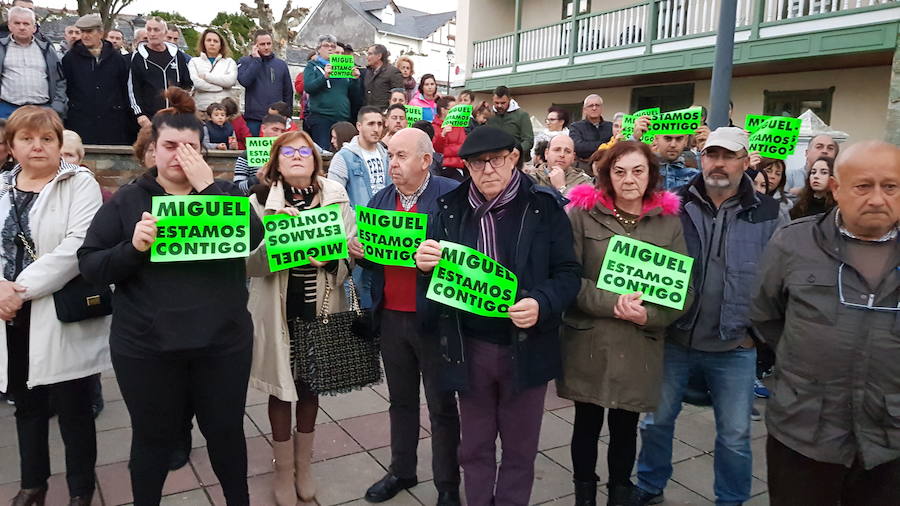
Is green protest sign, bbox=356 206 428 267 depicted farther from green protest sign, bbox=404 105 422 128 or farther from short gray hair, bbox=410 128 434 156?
green protest sign, bbox=404 105 422 128

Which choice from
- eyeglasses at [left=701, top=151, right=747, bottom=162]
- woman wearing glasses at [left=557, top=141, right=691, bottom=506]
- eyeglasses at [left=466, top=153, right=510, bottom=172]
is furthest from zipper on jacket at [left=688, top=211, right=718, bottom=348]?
eyeglasses at [left=466, top=153, right=510, bottom=172]

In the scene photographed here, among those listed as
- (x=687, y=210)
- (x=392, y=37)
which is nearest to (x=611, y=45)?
(x=687, y=210)

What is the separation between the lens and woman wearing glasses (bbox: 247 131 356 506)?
3.35 m

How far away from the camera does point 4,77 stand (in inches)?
280

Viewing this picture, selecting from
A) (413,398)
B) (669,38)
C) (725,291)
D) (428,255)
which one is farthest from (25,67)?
(669,38)

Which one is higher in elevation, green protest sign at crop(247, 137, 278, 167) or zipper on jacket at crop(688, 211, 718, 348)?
green protest sign at crop(247, 137, 278, 167)

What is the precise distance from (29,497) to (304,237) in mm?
1991

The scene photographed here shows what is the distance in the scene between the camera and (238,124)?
946cm

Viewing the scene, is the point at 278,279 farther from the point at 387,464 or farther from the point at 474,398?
the point at 387,464

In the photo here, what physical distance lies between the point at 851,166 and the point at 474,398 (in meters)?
1.83

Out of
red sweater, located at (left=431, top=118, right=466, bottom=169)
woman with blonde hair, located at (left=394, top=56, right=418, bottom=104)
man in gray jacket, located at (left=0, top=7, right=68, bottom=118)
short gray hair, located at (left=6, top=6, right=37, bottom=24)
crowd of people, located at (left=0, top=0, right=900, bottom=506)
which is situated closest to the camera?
crowd of people, located at (left=0, top=0, right=900, bottom=506)

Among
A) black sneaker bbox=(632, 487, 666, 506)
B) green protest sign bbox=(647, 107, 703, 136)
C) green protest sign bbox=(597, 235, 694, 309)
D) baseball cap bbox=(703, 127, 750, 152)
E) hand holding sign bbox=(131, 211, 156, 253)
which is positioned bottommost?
black sneaker bbox=(632, 487, 666, 506)

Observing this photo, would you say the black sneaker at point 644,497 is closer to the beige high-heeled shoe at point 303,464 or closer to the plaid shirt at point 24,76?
the beige high-heeled shoe at point 303,464

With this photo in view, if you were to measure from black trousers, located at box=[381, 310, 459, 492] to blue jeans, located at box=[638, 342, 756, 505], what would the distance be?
3.66 ft
